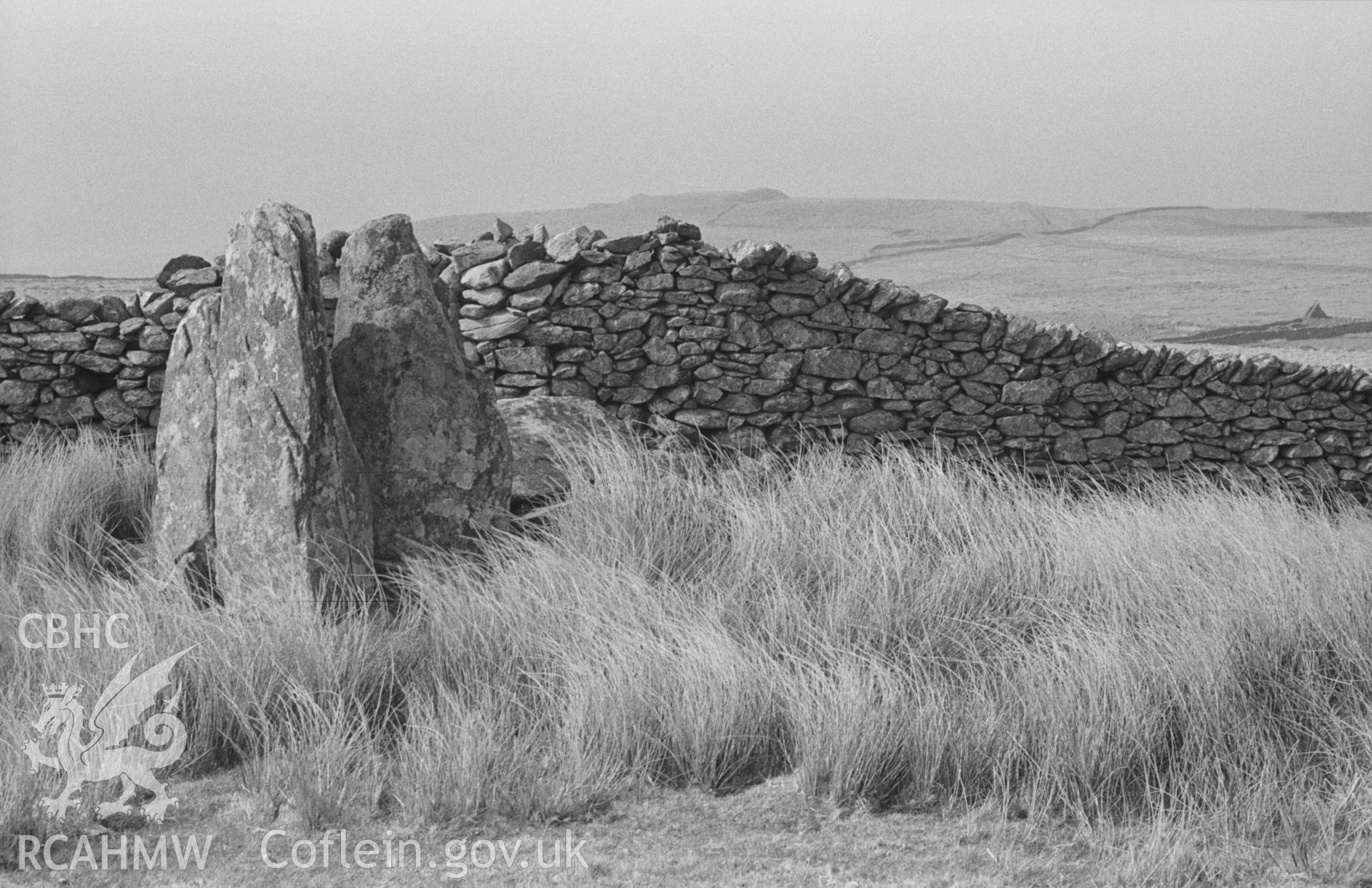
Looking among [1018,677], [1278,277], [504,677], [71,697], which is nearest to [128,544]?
[71,697]

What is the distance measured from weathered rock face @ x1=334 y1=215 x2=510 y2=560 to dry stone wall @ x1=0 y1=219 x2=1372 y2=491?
2.17m

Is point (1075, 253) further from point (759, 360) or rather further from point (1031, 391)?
point (759, 360)

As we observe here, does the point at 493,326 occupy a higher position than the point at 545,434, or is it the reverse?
the point at 493,326

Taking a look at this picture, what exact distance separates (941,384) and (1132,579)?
11.9 ft

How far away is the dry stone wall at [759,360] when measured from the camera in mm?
9008

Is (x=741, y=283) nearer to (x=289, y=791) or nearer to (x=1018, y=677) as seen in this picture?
(x=1018, y=677)

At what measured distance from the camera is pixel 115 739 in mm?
4551

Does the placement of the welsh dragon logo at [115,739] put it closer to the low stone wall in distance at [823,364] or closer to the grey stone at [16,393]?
the low stone wall in distance at [823,364]

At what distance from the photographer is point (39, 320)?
29.2 ft

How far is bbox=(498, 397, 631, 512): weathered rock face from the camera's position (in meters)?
7.64

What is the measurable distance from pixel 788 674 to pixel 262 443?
2917 mm

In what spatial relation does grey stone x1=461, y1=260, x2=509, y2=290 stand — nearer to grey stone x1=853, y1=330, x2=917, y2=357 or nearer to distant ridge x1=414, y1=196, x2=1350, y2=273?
grey stone x1=853, y1=330, x2=917, y2=357

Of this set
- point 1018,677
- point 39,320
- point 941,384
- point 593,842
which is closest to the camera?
point 593,842

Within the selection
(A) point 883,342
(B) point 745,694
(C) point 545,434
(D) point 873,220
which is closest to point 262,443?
(C) point 545,434
